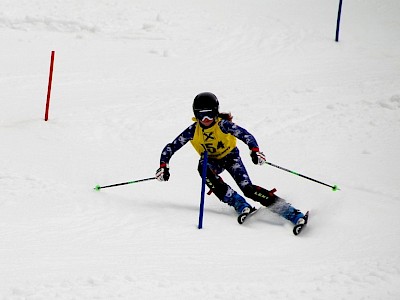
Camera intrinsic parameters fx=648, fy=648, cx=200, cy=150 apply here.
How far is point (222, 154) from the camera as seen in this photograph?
294 inches

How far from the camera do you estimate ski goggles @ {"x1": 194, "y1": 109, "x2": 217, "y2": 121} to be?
7082 millimetres

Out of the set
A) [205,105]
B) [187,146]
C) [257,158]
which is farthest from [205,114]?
[187,146]

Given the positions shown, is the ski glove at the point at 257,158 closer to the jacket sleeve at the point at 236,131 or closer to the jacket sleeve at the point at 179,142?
the jacket sleeve at the point at 236,131

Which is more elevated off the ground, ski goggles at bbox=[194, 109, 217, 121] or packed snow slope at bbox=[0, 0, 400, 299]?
ski goggles at bbox=[194, 109, 217, 121]

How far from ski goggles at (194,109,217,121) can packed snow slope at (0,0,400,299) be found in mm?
1112

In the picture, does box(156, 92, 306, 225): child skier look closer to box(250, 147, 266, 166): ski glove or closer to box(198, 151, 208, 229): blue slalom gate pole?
box(250, 147, 266, 166): ski glove

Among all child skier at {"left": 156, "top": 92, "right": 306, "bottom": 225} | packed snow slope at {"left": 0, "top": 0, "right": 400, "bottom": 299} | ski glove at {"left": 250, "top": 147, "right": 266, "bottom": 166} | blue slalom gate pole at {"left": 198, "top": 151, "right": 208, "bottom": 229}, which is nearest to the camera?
packed snow slope at {"left": 0, "top": 0, "right": 400, "bottom": 299}

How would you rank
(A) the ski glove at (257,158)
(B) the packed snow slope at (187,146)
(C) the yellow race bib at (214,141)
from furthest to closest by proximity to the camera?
(C) the yellow race bib at (214,141) → (A) the ski glove at (257,158) → (B) the packed snow slope at (187,146)

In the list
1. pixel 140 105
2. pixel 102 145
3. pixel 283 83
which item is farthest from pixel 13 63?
pixel 283 83

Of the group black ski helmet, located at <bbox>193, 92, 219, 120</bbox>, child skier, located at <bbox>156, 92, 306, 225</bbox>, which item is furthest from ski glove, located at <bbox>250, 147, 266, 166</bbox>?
black ski helmet, located at <bbox>193, 92, 219, 120</bbox>

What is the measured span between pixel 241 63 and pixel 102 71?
3.02 meters

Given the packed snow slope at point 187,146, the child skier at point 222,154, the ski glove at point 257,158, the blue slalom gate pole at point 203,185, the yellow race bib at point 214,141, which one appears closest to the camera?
the packed snow slope at point 187,146

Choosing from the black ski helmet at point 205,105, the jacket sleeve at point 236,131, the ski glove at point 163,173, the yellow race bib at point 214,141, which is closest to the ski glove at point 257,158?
the jacket sleeve at point 236,131

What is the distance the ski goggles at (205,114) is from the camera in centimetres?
708
